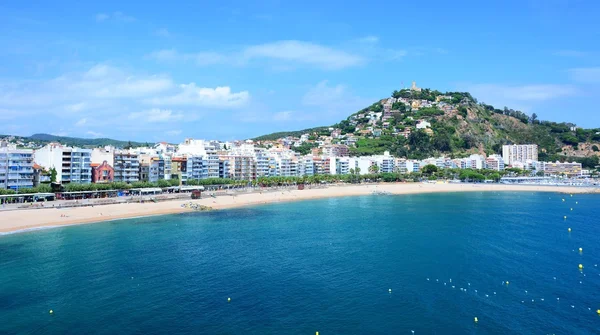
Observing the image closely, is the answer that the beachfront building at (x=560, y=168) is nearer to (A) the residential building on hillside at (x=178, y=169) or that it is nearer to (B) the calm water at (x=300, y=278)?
(B) the calm water at (x=300, y=278)

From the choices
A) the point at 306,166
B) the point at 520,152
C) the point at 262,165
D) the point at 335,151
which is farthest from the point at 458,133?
the point at 262,165

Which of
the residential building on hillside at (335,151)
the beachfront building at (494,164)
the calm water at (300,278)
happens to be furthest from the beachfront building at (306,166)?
the beachfront building at (494,164)

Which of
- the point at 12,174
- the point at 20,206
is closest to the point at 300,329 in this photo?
the point at 20,206

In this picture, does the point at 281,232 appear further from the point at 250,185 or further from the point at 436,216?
the point at 250,185

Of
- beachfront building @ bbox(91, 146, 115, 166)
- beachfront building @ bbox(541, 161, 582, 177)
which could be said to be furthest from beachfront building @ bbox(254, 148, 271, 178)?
beachfront building @ bbox(541, 161, 582, 177)

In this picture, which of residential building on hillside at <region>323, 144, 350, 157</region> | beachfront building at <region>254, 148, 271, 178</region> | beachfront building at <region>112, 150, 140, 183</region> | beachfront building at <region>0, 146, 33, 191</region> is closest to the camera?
beachfront building at <region>0, 146, 33, 191</region>

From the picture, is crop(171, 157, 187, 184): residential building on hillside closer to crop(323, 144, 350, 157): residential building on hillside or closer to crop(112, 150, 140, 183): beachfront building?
crop(112, 150, 140, 183): beachfront building
